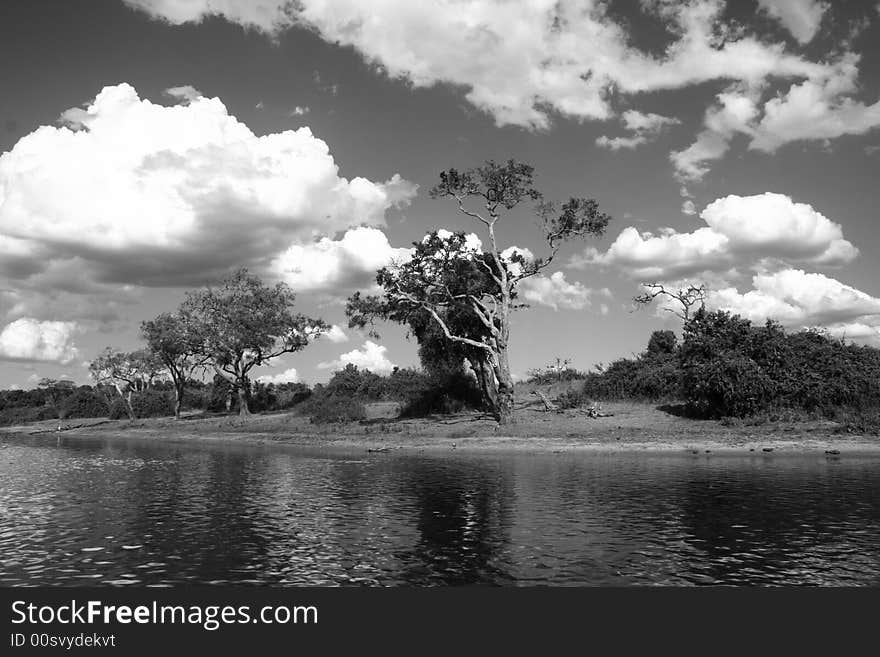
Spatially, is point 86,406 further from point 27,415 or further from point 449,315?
point 449,315

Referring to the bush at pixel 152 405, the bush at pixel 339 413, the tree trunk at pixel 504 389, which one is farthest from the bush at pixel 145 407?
the tree trunk at pixel 504 389

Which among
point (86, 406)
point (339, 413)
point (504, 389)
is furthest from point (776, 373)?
point (86, 406)

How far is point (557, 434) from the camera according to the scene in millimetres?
45688

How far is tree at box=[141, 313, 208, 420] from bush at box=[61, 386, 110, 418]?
27914 mm

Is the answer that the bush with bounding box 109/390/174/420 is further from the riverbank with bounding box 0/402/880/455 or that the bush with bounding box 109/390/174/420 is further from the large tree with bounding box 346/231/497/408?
the large tree with bounding box 346/231/497/408

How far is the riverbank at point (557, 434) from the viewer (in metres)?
38.4

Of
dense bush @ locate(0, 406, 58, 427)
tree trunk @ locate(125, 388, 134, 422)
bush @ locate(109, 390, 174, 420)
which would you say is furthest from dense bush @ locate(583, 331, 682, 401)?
dense bush @ locate(0, 406, 58, 427)

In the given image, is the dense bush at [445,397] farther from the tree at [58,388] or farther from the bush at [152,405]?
the tree at [58,388]

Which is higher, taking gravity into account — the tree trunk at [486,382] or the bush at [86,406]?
the tree trunk at [486,382]

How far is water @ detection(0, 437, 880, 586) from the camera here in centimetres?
1367

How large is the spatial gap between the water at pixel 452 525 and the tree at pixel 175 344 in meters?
46.1

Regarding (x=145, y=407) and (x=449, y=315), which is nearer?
(x=449, y=315)

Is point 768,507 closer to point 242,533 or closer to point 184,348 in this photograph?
point 242,533

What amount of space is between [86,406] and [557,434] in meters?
95.0
